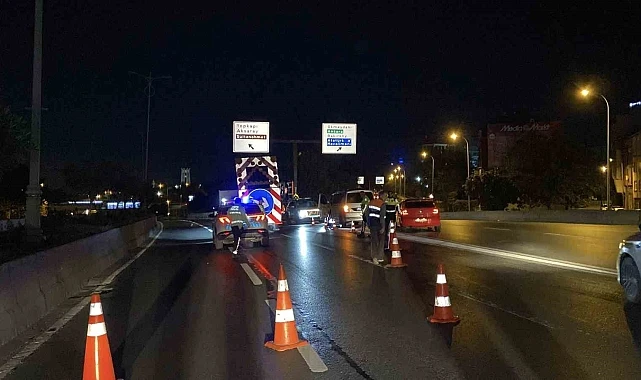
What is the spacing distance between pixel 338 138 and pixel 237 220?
2612 cm

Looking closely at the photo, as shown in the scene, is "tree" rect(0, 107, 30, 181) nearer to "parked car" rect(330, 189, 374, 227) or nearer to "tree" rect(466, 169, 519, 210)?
"parked car" rect(330, 189, 374, 227)

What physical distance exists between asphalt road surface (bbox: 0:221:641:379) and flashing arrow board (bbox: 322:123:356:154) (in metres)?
31.7

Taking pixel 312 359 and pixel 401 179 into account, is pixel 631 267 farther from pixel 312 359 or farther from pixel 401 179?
pixel 401 179

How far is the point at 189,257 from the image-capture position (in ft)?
67.5

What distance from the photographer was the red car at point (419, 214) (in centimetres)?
3078

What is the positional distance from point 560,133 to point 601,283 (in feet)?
158

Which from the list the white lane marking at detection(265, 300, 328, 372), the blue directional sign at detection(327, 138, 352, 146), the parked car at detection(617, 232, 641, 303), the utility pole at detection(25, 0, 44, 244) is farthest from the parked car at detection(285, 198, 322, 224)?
the white lane marking at detection(265, 300, 328, 372)

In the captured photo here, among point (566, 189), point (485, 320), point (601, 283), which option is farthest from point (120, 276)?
point (566, 189)

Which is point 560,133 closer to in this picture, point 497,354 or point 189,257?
point 189,257

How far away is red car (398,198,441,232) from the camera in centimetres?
3078

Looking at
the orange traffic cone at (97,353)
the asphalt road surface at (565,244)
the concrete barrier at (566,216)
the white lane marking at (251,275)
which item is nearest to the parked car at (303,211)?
the asphalt road surface at (565,244)

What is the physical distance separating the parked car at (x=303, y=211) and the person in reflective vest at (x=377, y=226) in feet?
75.3

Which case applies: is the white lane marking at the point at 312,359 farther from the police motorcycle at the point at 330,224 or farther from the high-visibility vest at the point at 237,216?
the police motorcycle at the point at 330,224

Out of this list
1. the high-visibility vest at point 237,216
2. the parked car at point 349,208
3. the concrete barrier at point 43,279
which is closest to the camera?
the concrete barrier at point 43,279
